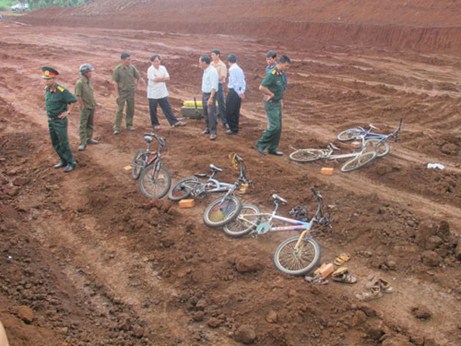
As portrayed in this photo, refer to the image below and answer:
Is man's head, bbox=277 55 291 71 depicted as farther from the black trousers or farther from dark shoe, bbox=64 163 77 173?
dark shoe, bbox=64 163 77 173

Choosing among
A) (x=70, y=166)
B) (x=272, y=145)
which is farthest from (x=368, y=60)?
(x=70, y=166)

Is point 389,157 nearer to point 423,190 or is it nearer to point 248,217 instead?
point 423,190

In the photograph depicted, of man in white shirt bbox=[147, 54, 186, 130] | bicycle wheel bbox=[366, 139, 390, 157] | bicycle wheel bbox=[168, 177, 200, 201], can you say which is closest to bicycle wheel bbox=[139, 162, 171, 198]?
bicycle wheel bbox=[168, 177, 200, 201]

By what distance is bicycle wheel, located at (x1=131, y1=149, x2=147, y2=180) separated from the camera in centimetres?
899

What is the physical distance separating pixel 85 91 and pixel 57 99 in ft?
4.47

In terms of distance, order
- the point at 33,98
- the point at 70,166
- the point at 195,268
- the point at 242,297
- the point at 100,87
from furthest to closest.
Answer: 1. the point at 100,87
2. the point at 33,98
3. the point at 70,166
4. the point at 195,268
5. the point at 242,297

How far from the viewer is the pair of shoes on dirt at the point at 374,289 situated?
582cm

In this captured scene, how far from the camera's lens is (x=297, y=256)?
20.9 feet

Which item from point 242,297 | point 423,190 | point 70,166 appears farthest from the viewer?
point 70,166

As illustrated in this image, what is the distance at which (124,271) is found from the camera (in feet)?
21.2

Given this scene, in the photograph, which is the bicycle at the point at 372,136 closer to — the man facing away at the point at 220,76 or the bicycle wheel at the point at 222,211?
the man facing away at the point at 220,76

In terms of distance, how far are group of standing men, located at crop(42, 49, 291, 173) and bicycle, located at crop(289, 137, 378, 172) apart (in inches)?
21.5

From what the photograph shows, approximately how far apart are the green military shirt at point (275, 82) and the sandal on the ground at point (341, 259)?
424 centimetres

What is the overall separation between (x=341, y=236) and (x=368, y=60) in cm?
1572
